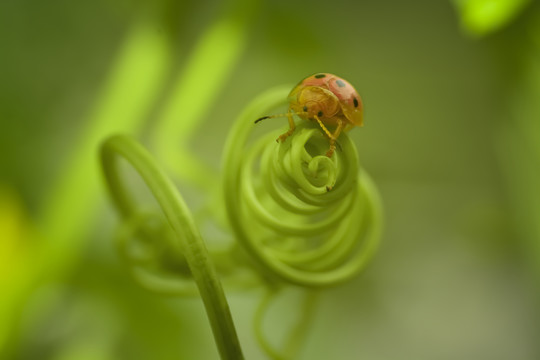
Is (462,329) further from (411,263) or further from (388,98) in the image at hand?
(388,98)

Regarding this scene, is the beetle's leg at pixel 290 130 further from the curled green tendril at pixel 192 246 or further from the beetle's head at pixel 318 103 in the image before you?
the curled green tendril at pixel 192 246

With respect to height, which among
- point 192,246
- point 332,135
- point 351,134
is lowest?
point 192,246

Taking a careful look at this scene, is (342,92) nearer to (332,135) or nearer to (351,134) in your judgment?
(332,135)

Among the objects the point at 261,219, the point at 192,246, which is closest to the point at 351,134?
the point at 261,219

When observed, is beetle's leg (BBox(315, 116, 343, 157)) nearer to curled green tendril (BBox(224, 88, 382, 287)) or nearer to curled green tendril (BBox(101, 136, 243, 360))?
curled green tendril (BBox(224, 88, 382, 287))

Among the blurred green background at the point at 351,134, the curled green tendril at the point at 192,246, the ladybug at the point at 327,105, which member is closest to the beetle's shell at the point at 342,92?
the ladybug at the point at 327,105

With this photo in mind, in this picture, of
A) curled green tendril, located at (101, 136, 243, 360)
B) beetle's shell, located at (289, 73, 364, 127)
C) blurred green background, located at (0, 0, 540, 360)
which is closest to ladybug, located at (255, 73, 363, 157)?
beetle's shell, located at (289, 73, 364, 127)

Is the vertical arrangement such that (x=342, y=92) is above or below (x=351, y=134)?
below
